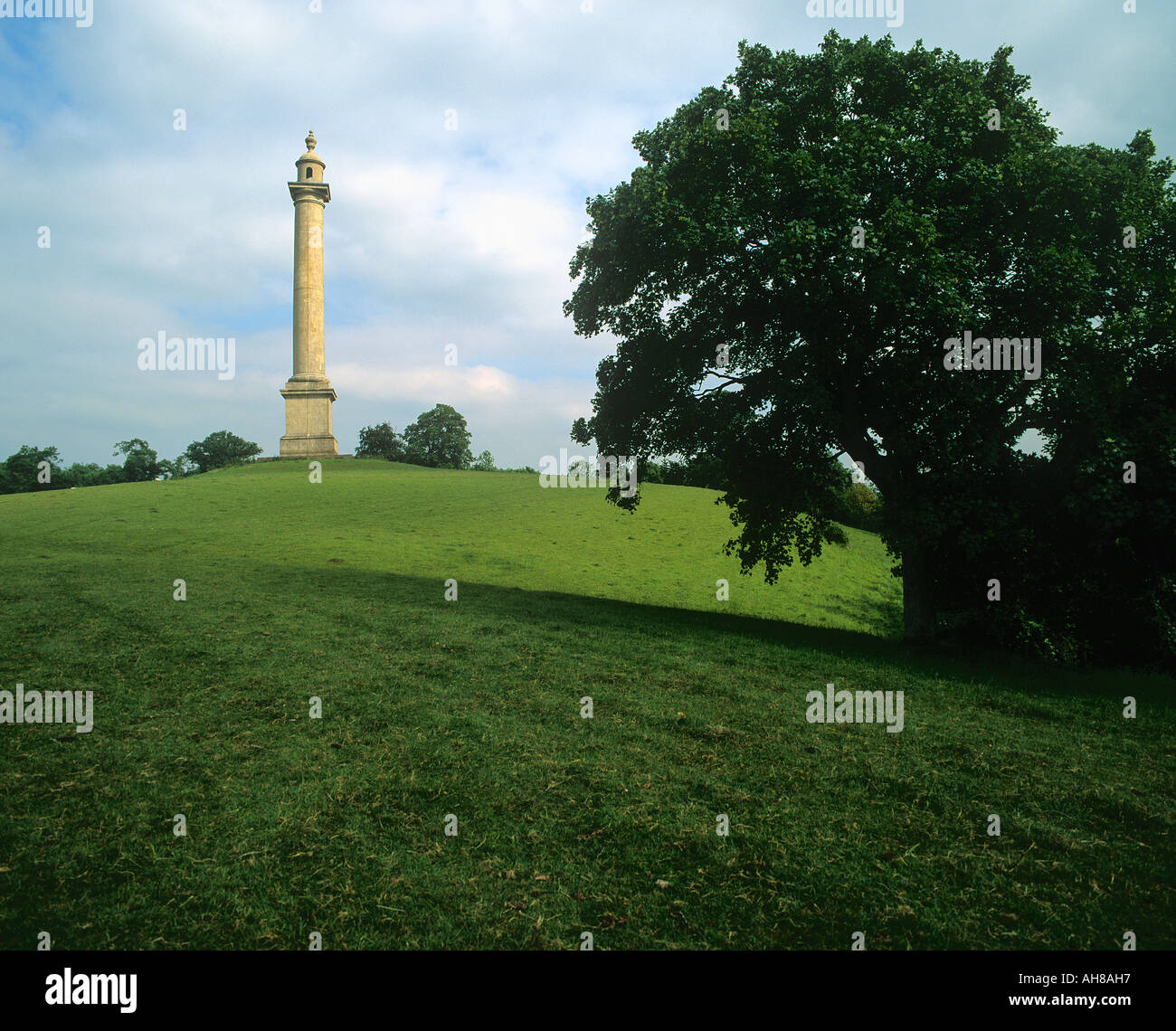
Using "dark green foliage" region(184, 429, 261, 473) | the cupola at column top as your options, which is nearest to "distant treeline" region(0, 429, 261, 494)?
"dark green foliage" region(184, 429, 261, 473)

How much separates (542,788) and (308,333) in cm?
7001

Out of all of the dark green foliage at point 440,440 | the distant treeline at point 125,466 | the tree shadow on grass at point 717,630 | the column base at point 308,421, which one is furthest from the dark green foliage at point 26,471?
the tree shadow on grass at point 717,630

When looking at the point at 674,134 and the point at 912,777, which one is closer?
the point at 912,777

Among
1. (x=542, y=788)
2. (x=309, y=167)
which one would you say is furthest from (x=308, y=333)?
(x=542, y=788)

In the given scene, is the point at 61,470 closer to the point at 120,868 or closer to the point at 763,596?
the point at 763,596

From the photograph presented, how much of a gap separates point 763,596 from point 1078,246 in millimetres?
20176

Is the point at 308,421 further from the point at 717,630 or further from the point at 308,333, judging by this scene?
the point at 717,630

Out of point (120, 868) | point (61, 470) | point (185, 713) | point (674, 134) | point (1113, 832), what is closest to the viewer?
point (120, 868)

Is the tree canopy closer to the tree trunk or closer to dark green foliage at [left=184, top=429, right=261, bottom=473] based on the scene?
the tree trunk

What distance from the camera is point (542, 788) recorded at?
8.11m
